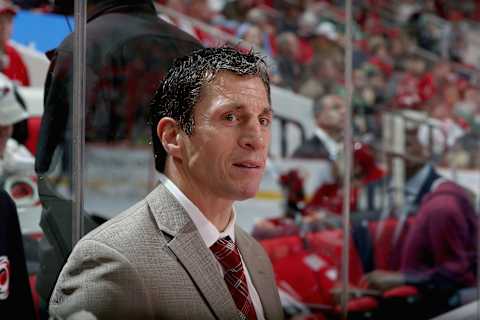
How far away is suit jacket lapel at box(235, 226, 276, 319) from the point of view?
4.42 feet

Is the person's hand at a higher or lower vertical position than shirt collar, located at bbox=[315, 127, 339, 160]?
lower

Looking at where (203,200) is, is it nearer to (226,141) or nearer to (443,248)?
(226,141)

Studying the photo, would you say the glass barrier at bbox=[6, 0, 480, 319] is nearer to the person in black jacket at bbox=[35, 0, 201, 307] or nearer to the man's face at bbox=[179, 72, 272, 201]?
the person in black jacket at bbox=[35, 0, 201, 307]

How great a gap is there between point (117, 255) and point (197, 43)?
69 cm

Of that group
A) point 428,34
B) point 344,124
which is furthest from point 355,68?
point 428,34

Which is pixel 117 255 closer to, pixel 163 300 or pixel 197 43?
pixel 163 300

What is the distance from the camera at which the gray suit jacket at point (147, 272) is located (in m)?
1.11

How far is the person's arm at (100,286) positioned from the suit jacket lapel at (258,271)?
0.27m

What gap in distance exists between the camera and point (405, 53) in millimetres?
3154

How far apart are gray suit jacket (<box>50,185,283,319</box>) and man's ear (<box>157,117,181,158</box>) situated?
0.23 ft

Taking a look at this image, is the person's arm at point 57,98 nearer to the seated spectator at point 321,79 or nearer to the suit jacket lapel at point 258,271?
the suit jacket lapel at point 258,271

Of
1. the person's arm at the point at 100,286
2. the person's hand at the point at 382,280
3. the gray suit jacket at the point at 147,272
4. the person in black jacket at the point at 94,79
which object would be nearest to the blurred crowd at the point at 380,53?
the person's hand at the point at 382,280

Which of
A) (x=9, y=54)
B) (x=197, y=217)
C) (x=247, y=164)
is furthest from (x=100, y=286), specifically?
(x=9, y=54)

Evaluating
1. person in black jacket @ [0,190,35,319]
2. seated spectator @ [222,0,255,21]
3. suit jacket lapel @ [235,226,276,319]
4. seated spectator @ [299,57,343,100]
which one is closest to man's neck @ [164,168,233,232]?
suit jacket lapel @ [235,226,276,319]
